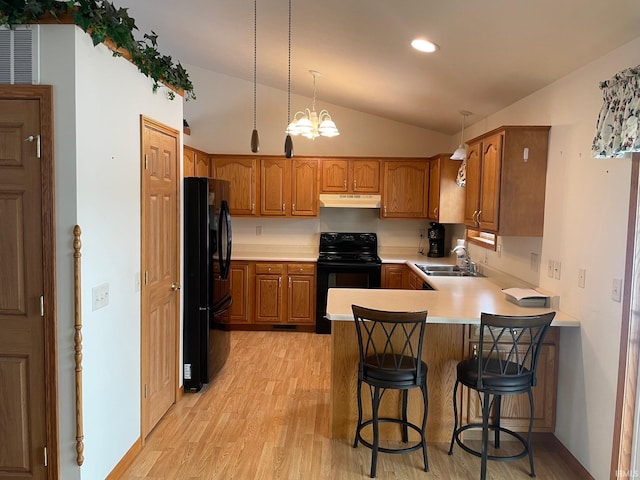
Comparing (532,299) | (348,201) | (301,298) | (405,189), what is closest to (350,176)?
(348,201)

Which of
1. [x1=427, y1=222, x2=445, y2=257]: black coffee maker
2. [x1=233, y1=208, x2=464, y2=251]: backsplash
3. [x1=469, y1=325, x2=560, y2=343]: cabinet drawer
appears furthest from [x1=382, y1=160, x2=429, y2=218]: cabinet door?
[x1=469, y1=325, x2=560, y2=343]: cabinet drawer

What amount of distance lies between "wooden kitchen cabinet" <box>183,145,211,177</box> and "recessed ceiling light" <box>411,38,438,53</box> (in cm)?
280

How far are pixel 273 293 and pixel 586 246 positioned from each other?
11.7 feet

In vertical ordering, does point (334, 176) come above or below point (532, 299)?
above

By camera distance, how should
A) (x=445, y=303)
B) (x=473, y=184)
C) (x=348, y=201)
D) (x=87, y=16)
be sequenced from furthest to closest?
(x=348, y=201) < (x=473, y=184) < (x=445, y=303) < (x=87, y=16)

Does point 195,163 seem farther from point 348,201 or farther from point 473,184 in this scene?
point 473,184

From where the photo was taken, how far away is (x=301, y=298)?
17.8 feet

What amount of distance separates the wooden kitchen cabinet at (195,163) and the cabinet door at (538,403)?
347 cm

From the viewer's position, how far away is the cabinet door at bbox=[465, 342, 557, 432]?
9.55 feet

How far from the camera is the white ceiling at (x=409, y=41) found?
220 centimetres

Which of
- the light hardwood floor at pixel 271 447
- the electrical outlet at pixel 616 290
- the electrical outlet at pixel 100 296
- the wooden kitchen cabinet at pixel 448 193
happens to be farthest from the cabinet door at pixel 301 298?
the electrical outlet at pixel 616 290

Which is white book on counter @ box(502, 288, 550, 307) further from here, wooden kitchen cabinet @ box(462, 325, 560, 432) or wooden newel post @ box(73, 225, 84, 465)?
wooden newel post @ box(73, 225, 84, 465)

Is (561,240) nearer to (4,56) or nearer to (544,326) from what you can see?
(544,326)

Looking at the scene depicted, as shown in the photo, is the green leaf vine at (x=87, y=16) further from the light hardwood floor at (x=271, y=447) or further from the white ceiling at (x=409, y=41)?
the light hardwood floor at (x=271, y=447)
